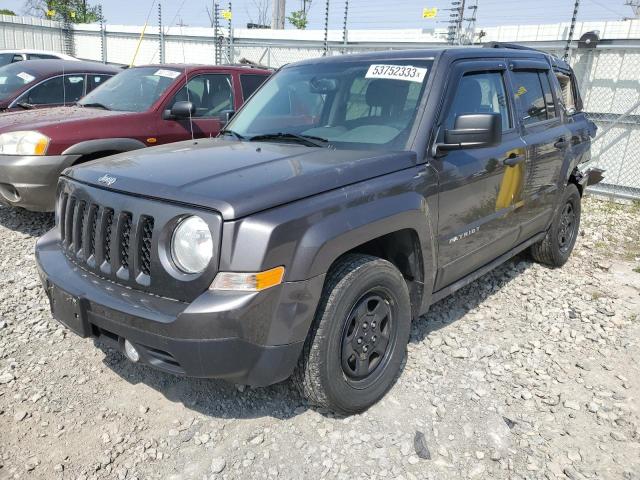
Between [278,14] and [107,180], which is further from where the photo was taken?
[278,14]

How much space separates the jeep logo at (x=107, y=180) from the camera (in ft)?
8.44

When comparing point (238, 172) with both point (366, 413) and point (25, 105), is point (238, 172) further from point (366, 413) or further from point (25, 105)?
point (25, 105)

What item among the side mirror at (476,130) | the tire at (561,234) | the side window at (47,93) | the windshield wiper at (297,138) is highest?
the side mirror at (476,130)

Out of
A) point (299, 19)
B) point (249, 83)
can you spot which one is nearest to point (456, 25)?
point (249, 83)

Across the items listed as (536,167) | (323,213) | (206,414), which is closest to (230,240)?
(323,213)

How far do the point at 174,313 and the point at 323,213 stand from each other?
2.53ft

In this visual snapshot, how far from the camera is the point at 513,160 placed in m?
3.71

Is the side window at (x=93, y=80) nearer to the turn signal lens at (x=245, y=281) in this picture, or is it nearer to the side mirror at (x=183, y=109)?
the side mirror at (x=183, y=109)

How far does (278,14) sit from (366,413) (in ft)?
47.3

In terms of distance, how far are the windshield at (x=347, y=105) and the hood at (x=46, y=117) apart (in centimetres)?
218

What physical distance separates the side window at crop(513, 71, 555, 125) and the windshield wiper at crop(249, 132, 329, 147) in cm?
167

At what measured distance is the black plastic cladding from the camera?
225cm

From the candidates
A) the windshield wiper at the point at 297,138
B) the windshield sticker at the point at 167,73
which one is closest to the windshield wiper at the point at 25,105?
the windshield sticker at the point at 167,73

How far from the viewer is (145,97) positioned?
18.8 ft
